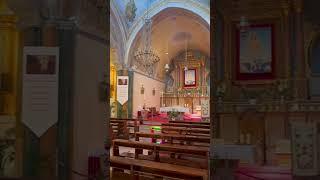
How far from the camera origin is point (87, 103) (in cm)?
402

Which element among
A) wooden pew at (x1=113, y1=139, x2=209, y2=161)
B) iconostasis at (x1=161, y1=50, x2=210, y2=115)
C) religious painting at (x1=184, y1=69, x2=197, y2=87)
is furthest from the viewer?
religious painting at (x1=184, y1=69, x2=197, y2=87)

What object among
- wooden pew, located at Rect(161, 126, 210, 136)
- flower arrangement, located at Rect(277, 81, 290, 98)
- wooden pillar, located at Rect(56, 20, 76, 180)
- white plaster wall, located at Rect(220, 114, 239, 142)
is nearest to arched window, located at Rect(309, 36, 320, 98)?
flower arrangement, located at Rect(277, 81, 290, 98)

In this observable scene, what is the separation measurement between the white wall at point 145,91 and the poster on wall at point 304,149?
14755 millimetres

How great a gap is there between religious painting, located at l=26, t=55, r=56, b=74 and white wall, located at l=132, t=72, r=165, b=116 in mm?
14691

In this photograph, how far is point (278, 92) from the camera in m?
4.05

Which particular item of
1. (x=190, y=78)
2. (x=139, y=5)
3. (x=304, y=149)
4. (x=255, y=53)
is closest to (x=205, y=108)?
(x=190, y=78)

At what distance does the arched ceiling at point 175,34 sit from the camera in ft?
59.4

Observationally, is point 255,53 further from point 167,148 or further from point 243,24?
point 167,148

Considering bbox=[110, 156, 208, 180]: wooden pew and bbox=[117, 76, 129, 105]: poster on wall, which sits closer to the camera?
bbox=[110, 156, 208, 180]: wooden pew

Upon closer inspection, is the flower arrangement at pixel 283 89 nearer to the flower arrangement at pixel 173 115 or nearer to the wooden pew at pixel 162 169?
the wooden pew at pixel 162 169

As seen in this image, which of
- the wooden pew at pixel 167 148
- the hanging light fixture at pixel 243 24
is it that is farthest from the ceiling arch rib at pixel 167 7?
the hanging light fixture at pixel 243 24

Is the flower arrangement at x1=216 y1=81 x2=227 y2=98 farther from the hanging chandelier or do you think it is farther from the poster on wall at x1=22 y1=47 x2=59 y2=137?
the hanging chandelier

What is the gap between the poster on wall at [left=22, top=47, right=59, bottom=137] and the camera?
12.3 feet

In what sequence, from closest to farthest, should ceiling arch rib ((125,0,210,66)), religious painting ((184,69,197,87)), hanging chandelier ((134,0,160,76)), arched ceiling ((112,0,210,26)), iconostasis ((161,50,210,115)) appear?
1. arched ceiling ((112,0,210,26))
2. ceiling arch rib ((125,0,210,66))
3. hanging chandelier ((134,0,160,76))
4. iconostasis ((161,50,210,115))
5. religious painting ((184,69,197,87))
